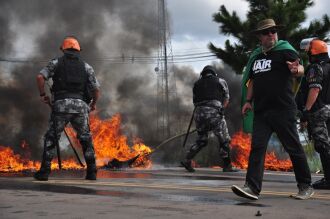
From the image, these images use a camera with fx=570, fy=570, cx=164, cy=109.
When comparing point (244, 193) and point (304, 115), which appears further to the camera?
point (304, 115)

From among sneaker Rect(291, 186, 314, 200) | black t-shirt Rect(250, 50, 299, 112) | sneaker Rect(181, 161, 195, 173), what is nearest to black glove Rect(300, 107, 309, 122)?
black t-shirt Rect(250, 50, 299, 112)

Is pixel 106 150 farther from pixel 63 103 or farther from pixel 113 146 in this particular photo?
pixel 63 103

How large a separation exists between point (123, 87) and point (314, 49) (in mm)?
14372

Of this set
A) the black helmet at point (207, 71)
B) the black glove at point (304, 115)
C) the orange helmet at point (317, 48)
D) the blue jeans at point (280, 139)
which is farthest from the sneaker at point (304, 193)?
the black helmet at point (207, 71)

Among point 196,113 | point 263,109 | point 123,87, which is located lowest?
point 263,109

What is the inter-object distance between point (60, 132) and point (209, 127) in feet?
12.6

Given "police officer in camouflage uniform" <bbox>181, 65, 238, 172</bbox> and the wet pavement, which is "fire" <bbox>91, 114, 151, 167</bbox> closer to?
"police officer in camouflage uniform" <bbox>181, 65, 238, 172</bbox>

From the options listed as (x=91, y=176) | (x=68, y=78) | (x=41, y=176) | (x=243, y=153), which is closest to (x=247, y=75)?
(x=68, y=78)

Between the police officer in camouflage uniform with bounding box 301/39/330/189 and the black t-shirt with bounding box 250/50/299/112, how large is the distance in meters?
1.38

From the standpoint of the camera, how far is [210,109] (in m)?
10.5

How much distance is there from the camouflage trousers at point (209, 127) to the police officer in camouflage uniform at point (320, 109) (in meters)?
3.55

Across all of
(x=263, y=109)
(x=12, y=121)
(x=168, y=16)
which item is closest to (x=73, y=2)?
(x=12, y=121)

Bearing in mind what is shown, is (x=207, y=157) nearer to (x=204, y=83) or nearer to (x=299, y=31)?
(x=299, y=31)

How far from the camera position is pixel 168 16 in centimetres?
2256
